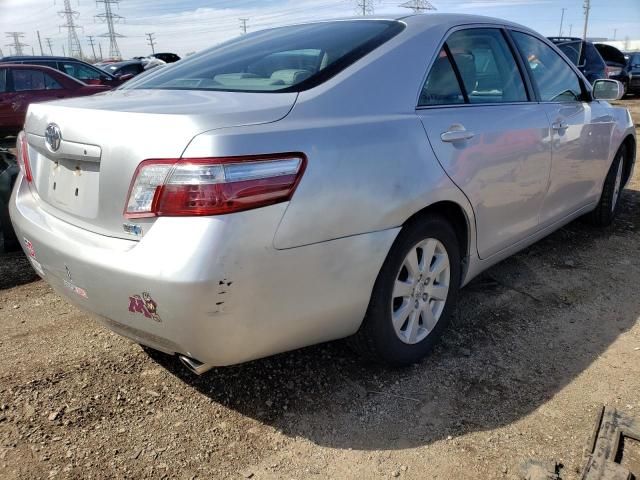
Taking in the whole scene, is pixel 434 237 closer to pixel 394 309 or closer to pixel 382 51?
pixel 394 309

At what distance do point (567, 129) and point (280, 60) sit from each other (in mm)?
1902

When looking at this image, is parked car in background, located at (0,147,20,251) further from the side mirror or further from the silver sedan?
Answer: the side mirror

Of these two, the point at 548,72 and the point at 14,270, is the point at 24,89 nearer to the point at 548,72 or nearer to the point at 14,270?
the point at 14,270

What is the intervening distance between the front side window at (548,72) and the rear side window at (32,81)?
9.60 metres

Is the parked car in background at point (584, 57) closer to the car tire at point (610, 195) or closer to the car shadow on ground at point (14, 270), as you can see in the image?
the car tire at point (610, 195)

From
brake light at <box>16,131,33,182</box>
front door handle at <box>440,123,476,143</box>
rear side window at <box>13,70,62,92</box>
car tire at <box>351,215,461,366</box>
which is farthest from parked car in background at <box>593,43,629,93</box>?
brake light at <box>16,131,33,182</box>

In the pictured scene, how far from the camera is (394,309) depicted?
2.48 meters

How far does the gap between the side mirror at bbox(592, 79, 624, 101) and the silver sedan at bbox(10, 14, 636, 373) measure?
55.4 inches

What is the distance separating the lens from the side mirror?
4.12 metres

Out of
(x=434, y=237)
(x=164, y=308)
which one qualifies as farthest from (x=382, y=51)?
(x=164, y=308)

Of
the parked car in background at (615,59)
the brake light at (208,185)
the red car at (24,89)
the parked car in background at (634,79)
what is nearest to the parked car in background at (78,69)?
the red car at (24,89)

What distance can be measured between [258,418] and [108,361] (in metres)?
0.86

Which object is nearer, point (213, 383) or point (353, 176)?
point (353, 176)

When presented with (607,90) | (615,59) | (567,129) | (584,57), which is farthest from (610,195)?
(615,59)
